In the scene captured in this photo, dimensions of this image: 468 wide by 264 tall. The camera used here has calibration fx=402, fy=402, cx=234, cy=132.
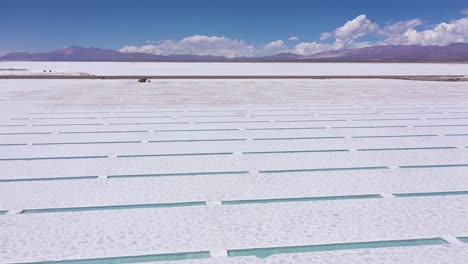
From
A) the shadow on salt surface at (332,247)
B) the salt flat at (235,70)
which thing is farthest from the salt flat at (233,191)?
the salt flat at (235,70)

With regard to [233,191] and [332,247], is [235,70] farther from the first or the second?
[332,247]

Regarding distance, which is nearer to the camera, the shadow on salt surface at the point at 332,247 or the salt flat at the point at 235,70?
the shadow on salt surface at the point at 332,247

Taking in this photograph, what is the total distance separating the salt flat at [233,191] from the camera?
225cm

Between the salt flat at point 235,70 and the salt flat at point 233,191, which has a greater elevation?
the salt flat at point 233,191

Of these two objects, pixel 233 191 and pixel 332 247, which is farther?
pixel 233 191

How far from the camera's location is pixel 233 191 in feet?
10.6

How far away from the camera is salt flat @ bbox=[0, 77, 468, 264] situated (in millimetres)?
2246

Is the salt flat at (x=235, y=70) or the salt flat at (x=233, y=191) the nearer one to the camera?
the salt flat at (x=233, y=191)

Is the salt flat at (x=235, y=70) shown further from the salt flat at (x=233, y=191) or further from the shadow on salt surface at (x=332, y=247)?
the shadow on salt surface at (x=332, y=247)

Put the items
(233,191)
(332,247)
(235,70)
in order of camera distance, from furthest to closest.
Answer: (235,70)
(233,191)
(332,247)

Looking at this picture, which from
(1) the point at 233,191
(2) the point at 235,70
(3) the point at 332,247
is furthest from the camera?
(2) the point at 235,70

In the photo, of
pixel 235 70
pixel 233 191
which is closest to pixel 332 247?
pixel 233 191

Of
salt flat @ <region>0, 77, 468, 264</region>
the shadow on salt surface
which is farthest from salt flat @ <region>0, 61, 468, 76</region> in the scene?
the shadow on salt surface

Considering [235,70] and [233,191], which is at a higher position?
[233,191]
